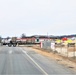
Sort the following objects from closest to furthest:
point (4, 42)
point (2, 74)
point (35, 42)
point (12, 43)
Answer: point (2, 74) → point (12, 43) → point (4, 42) → point (35, 42)

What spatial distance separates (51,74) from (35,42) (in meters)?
105

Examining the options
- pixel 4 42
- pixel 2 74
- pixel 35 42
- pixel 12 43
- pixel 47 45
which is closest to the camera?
pixel 2 74

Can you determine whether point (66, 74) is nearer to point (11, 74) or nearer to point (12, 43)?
point (11, 74)

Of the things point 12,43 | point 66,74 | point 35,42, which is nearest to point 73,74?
point 66,74

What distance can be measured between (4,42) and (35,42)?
22348mm

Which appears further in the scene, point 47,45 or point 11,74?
point 47,45

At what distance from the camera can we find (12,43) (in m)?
90.8

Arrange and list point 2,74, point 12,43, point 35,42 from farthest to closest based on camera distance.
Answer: point 35,42
point 12,43
point 2,74

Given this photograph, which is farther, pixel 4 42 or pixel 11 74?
pixel 4 42

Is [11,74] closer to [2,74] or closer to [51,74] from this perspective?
[2,74]

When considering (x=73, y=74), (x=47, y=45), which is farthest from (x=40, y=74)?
(x=47, y=45)

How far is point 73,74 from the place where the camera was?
59.6 ft

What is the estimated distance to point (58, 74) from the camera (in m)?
17.9

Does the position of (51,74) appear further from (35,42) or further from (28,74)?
(35,42)
